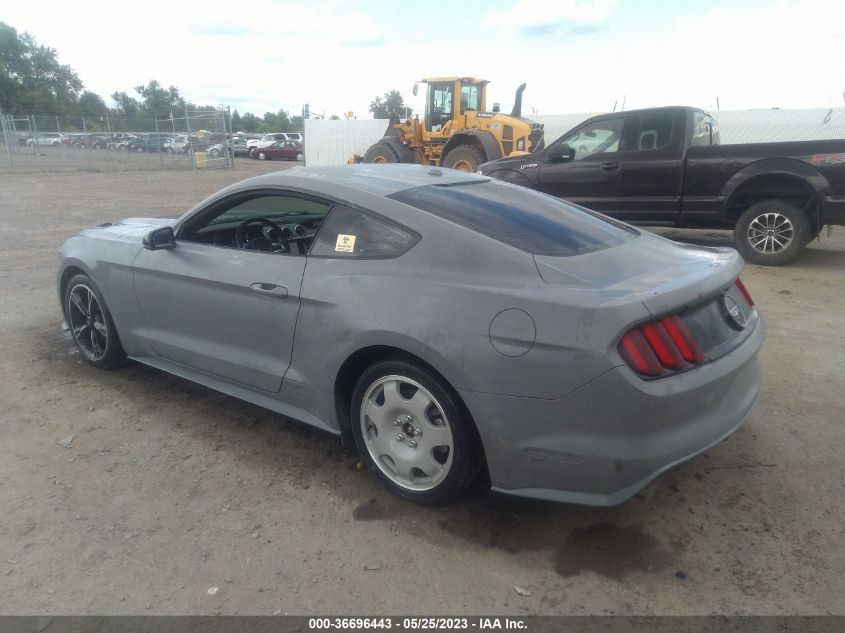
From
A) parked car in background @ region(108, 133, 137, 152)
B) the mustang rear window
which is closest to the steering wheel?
the mustang rear window

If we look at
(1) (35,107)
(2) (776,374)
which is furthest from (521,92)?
(1) (35,107)

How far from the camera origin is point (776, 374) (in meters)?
4.35

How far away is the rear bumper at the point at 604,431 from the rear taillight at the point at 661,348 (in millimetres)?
44

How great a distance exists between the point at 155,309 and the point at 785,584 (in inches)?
138

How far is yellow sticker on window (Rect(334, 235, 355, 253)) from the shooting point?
3.10 m

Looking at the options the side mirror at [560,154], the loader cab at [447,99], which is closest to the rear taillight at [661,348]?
the side mirror at [560,154]

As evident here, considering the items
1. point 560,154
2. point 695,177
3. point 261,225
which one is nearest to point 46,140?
point 560,154

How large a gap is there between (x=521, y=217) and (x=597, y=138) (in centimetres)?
635

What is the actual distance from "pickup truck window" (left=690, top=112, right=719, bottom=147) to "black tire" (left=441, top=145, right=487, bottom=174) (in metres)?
6.36

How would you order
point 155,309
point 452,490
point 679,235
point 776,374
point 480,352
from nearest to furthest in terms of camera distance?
point 480,352
point 452,490
point 155,309
point 776,374
point 679,235

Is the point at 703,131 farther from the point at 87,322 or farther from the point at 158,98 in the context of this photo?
the point at 158,98

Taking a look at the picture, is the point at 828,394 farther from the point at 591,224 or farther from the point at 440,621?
the point at 440,621

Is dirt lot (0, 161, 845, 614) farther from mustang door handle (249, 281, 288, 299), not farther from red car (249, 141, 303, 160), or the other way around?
red car (249, 141, 303, 160)

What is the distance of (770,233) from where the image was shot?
7688 mm
